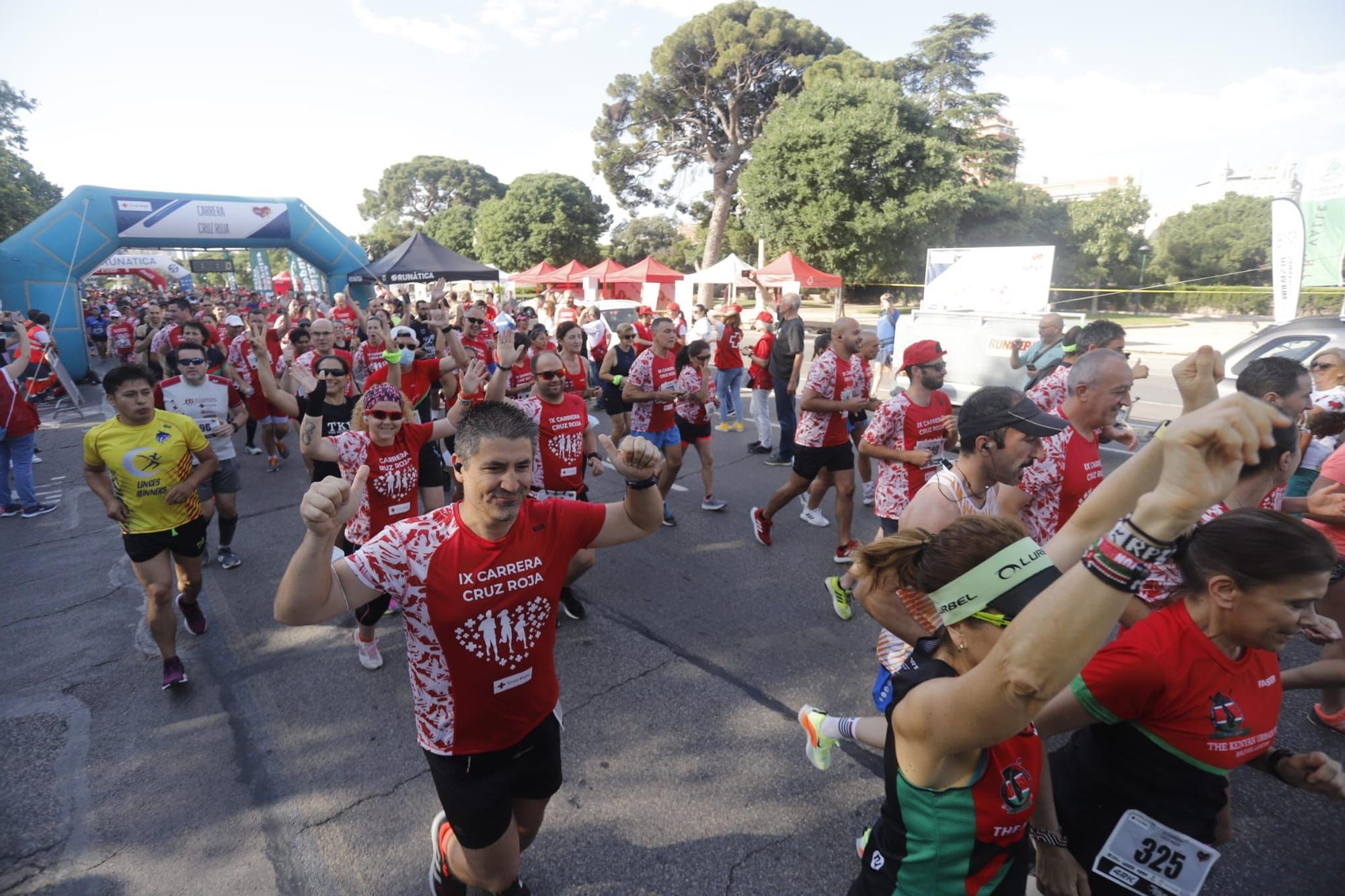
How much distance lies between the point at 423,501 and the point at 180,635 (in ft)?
6.22

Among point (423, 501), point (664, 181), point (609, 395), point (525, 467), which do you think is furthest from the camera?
point (664, 181)

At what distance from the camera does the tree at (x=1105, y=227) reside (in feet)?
128

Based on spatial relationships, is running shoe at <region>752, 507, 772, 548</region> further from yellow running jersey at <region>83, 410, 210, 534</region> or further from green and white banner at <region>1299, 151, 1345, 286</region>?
green and white banner at <region>1299, 151, 1345, 286</region>

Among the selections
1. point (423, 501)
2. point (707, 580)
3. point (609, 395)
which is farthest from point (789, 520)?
point (423, 501)

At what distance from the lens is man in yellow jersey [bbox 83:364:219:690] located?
4059 millimetres

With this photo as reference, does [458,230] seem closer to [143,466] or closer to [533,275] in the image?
[533,275]

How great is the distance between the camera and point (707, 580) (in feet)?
18.2

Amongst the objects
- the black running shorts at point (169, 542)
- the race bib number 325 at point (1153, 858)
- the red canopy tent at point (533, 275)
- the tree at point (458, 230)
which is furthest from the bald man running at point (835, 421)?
the tree at point (458, 230)

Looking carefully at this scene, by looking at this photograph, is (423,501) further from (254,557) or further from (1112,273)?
(1112,273)

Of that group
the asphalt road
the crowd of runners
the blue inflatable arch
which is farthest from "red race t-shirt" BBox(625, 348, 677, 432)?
the blue inflatable arch

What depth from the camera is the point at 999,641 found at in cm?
118

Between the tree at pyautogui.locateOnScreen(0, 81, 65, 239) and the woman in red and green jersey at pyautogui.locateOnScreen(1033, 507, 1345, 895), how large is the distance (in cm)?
3794

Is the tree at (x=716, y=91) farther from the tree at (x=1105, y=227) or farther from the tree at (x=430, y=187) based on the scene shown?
the tree at (x=430, y=187)

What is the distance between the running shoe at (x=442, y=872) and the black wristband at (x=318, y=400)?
4.04m
